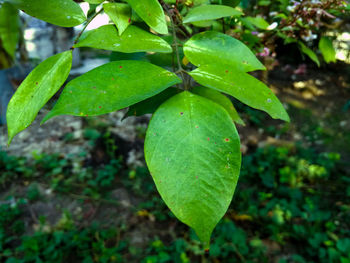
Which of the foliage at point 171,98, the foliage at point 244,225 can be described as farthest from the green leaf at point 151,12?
the foliage at point 244,225

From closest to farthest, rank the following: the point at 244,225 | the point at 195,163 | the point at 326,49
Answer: the point at 195,163 → the point at 326,49 → the point at 244,225

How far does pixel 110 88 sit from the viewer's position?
0.30m

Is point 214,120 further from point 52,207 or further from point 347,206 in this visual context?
point 347,206

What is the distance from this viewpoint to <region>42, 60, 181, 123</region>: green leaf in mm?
285

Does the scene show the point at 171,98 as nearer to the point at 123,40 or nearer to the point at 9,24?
the point at 123,40

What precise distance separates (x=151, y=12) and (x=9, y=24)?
22cm

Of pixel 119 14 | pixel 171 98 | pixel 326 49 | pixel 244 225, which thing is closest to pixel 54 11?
pixel 119 14

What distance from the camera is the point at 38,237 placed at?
1.76 meters

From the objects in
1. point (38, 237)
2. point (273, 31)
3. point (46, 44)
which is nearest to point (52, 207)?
point (38, 237)

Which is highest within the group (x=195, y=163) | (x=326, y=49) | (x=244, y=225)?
(x=195, y=163)

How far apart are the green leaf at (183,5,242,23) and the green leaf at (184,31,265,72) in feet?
0.08

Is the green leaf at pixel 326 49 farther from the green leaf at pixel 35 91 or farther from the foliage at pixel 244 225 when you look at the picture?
the foliage at pixel 244 225

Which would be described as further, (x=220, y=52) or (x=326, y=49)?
(x=326, y=49)

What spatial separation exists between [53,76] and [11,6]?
5.3 inches
